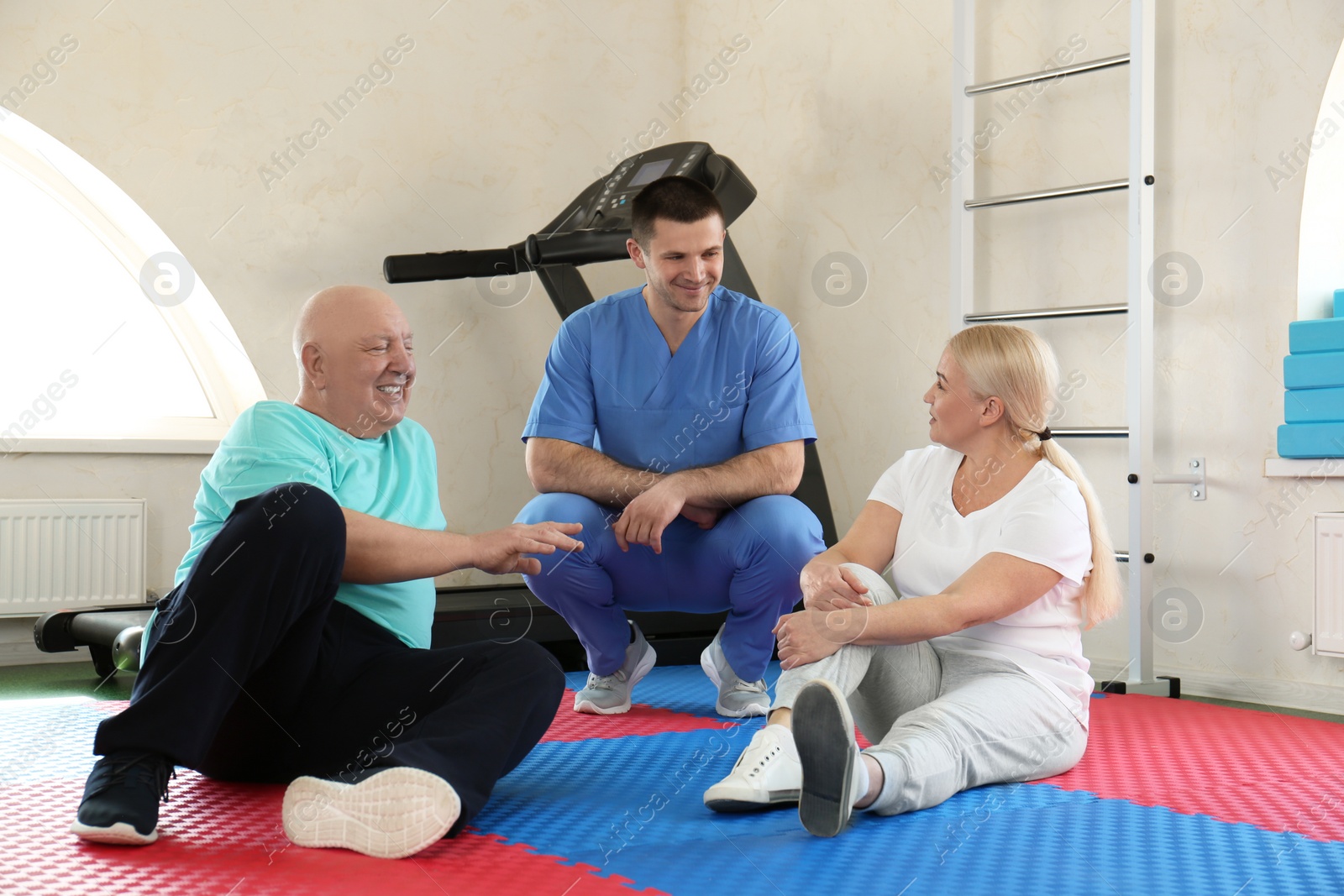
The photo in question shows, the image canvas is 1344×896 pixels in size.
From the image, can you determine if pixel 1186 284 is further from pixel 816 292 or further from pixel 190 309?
pixel 190 309

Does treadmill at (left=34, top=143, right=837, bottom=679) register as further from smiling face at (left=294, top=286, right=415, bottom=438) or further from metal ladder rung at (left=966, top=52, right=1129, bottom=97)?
smiling face at (left=294, top=286, right=415, bottom=438)

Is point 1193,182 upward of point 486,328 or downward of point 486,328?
upward

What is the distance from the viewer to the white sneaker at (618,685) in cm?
225

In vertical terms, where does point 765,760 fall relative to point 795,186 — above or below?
below

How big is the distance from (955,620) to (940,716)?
0.13 meters

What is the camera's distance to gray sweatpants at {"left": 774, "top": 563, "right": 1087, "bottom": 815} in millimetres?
1444

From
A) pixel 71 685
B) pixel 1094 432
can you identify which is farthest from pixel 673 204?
pixel 71 685

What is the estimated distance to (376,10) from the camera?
11.5 feet

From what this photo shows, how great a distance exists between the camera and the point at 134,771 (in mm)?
1281

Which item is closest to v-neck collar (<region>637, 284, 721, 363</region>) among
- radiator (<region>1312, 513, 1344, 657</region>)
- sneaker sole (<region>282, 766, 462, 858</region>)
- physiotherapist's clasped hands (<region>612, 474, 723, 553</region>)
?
physiotherapist's clasped hands (<region>612, 474, 723, 553</region>)

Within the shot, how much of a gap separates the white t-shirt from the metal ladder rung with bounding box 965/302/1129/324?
4.00 feet

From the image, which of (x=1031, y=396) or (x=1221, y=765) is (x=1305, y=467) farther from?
(x=1031, y=396)

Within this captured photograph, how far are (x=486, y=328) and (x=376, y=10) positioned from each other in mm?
1048

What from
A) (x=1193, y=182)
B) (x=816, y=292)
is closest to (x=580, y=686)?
(x=816, y=292)
